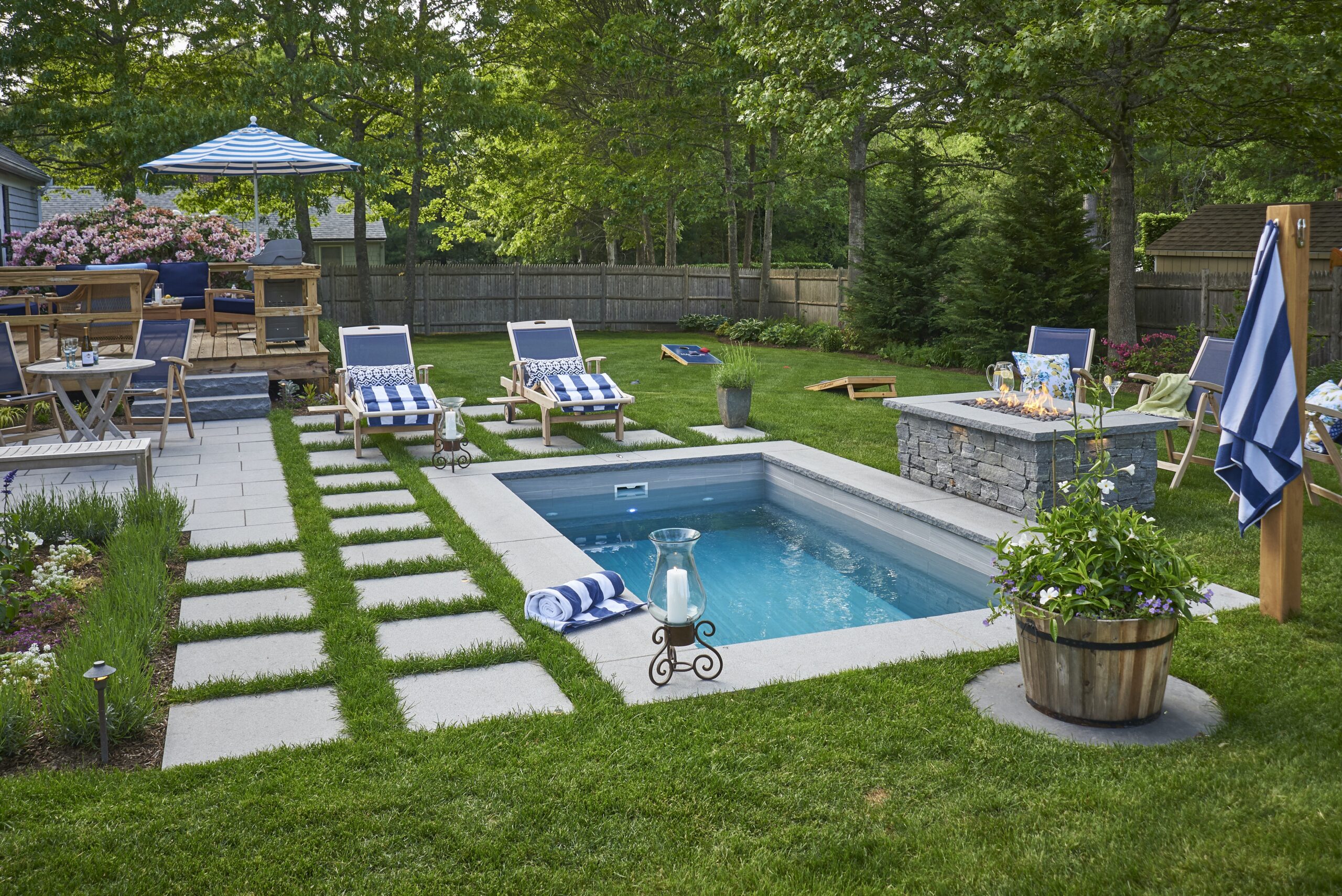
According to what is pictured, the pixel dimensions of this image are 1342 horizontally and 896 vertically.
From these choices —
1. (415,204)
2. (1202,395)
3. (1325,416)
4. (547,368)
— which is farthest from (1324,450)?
(415,204)

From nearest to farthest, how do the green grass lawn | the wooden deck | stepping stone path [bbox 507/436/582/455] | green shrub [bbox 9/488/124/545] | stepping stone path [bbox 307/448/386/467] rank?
the green grass lawn → green shrub [bbox 9/488/124/545] → stepping stone path [bbox 307/448/386/467] → stepping stone path [bbox 507/436/582/455] → the wooden deck

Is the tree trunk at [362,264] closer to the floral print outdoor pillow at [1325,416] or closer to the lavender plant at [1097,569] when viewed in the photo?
the floral print outdoor pillow at [1325,416]

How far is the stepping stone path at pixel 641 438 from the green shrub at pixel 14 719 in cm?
574

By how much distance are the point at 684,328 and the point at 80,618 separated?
18178 millimetres

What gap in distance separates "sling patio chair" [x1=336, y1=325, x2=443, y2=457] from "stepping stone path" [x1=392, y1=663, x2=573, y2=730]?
14.7ft

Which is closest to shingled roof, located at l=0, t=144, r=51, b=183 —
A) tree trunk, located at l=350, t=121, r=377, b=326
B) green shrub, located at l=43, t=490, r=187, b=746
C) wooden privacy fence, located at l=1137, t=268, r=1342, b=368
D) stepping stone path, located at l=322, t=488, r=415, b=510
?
tree trunk, located at l=350, t=121, r=377, b=326

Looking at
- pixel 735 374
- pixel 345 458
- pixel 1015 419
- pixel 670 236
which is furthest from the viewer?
pixel 670 236

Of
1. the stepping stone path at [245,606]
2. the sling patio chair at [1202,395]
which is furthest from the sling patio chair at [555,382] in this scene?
the sling patio chair at [1202,395]

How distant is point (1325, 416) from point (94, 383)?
9016mm

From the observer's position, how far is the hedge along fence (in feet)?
65.5

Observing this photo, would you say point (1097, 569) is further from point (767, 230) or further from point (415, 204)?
point (415, 204)

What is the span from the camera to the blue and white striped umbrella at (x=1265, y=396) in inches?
167

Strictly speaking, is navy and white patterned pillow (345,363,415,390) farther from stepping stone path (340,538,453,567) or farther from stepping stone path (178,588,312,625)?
stepping stone path (178,588,312,625)

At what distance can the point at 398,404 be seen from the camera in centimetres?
851
